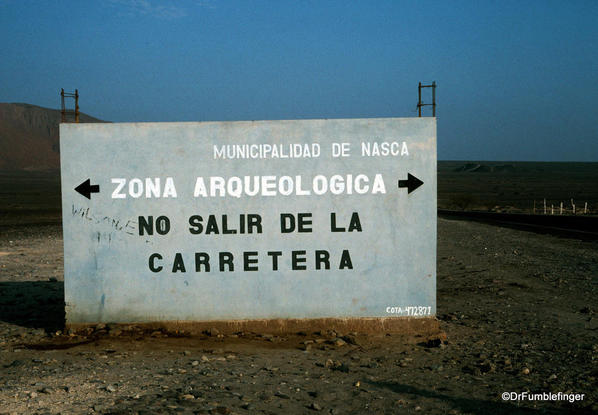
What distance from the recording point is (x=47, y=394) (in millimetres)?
5902

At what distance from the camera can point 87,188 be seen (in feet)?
27.1

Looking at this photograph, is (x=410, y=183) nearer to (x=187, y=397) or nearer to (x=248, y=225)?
(x=248, y=225)

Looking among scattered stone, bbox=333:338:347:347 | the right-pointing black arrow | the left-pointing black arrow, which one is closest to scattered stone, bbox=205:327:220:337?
scattered stone, bbox=333:338:347:347

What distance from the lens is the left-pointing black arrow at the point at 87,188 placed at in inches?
325

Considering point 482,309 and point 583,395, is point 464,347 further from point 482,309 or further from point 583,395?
point 482,309

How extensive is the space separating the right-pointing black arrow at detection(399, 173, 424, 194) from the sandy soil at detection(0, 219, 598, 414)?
2.21 m

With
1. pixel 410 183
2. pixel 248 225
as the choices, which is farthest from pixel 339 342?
pixel 410 183

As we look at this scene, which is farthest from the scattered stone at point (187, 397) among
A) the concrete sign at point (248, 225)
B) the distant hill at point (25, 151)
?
the distant hill at point (25, 151)

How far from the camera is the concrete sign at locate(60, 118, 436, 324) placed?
8.23 m

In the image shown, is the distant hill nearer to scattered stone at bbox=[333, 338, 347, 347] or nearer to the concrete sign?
the concrete sign

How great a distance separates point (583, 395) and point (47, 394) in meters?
5.75

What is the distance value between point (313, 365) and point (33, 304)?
6350mm

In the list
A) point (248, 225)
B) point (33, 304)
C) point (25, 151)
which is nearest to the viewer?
point (248, 225)

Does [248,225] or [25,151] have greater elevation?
[25,151]
